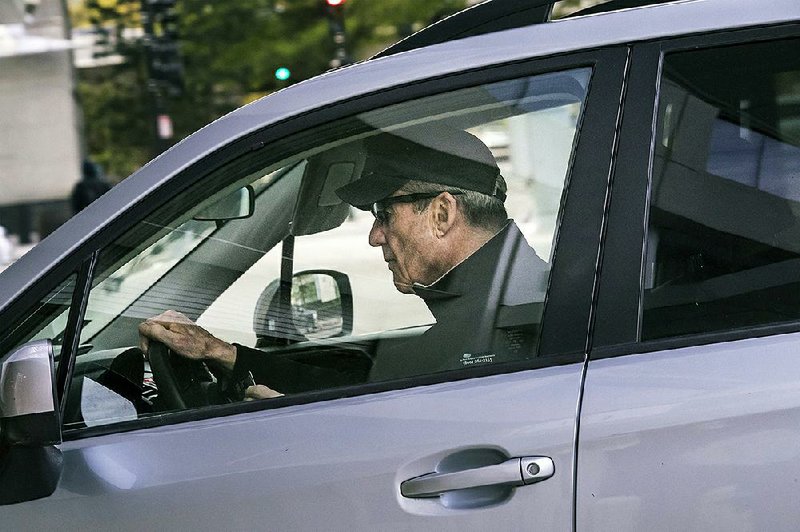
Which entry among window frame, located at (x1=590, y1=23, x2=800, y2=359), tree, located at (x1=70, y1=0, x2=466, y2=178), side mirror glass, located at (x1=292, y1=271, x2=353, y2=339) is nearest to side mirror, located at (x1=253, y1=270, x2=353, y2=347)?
side mirror glass, located at (x1=292, y1=271, x2=353, y2=339)

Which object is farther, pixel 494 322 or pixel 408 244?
pixel 408 244

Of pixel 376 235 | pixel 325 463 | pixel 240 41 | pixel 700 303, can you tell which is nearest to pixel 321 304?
pixel 376 235

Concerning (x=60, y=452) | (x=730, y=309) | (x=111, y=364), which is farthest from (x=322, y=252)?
(x=730, y=309)

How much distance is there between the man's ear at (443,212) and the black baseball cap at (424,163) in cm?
3

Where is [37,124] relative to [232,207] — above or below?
above

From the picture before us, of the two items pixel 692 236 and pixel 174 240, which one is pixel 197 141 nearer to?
pixel 174 240

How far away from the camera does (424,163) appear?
7.18ft

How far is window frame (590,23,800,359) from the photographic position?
75.8 inches

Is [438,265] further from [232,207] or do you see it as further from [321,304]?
[232,207]

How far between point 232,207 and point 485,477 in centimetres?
70

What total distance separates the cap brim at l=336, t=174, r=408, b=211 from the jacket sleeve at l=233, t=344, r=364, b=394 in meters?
0.34

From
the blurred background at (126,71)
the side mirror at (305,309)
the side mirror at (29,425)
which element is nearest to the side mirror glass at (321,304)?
the side mirror at (305,309)

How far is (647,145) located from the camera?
6.54 ft

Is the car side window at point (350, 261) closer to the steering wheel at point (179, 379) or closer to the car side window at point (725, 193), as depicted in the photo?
the steering wheel at point (179, 379)
